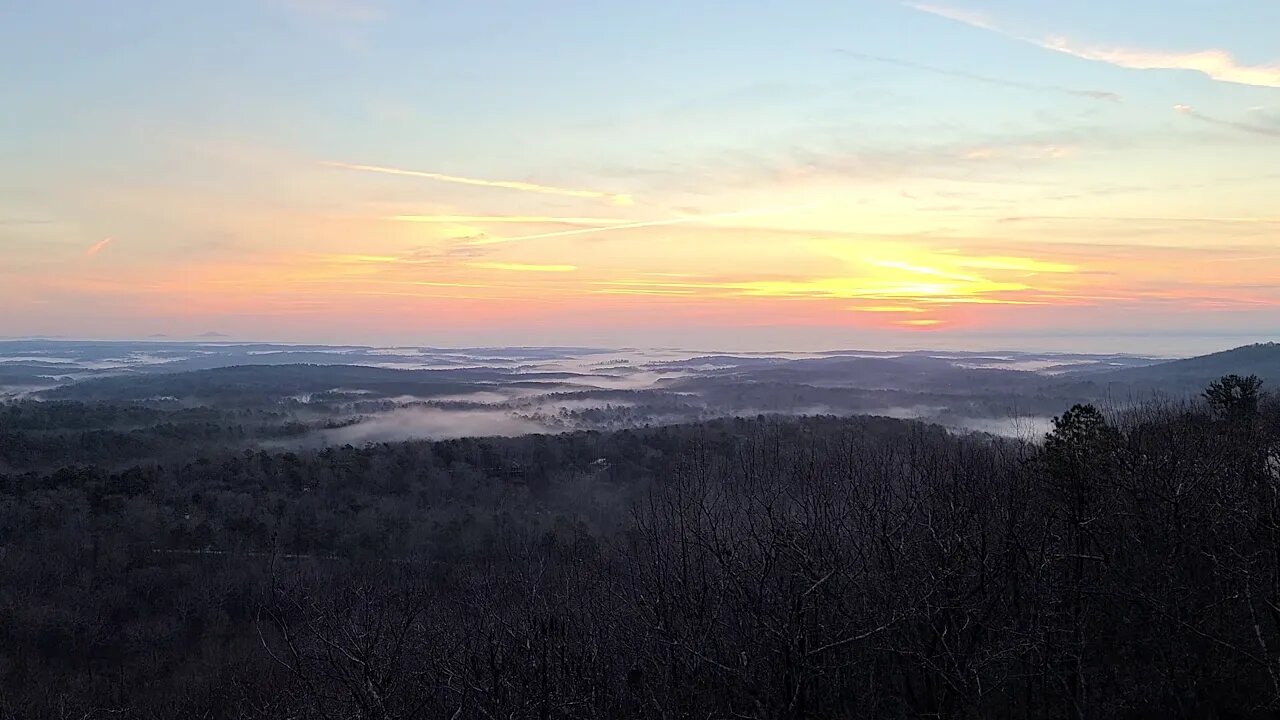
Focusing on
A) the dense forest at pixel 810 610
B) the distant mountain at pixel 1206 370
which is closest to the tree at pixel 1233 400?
the dense forest at pixel 810 610

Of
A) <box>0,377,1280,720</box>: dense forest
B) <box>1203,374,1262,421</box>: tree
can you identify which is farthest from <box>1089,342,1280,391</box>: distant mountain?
<box>0,377,1280,720</box>: dense forest

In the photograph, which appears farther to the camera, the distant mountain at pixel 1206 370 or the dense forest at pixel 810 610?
the distant mountain at pixel 1206 370

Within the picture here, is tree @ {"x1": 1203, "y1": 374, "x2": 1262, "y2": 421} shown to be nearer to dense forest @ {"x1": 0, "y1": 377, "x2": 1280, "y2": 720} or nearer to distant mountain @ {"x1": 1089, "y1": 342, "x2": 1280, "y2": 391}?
dense forest @ {"x1": 0, "y1": 377, "x2": 1280, "y2": 720}

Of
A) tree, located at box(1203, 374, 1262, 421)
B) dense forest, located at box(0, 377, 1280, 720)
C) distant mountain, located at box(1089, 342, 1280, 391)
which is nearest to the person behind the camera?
dense forest, located at box(0, 377, 1280, 720)

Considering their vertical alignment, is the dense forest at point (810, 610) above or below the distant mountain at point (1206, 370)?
below

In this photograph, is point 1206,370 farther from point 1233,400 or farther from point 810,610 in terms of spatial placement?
point 810,610

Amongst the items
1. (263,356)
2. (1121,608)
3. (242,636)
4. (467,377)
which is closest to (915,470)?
(1121,608)

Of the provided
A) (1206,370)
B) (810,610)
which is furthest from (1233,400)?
(1206,370)

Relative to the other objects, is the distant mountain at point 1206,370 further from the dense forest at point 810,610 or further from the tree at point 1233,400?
the dense forest at point 810,610
